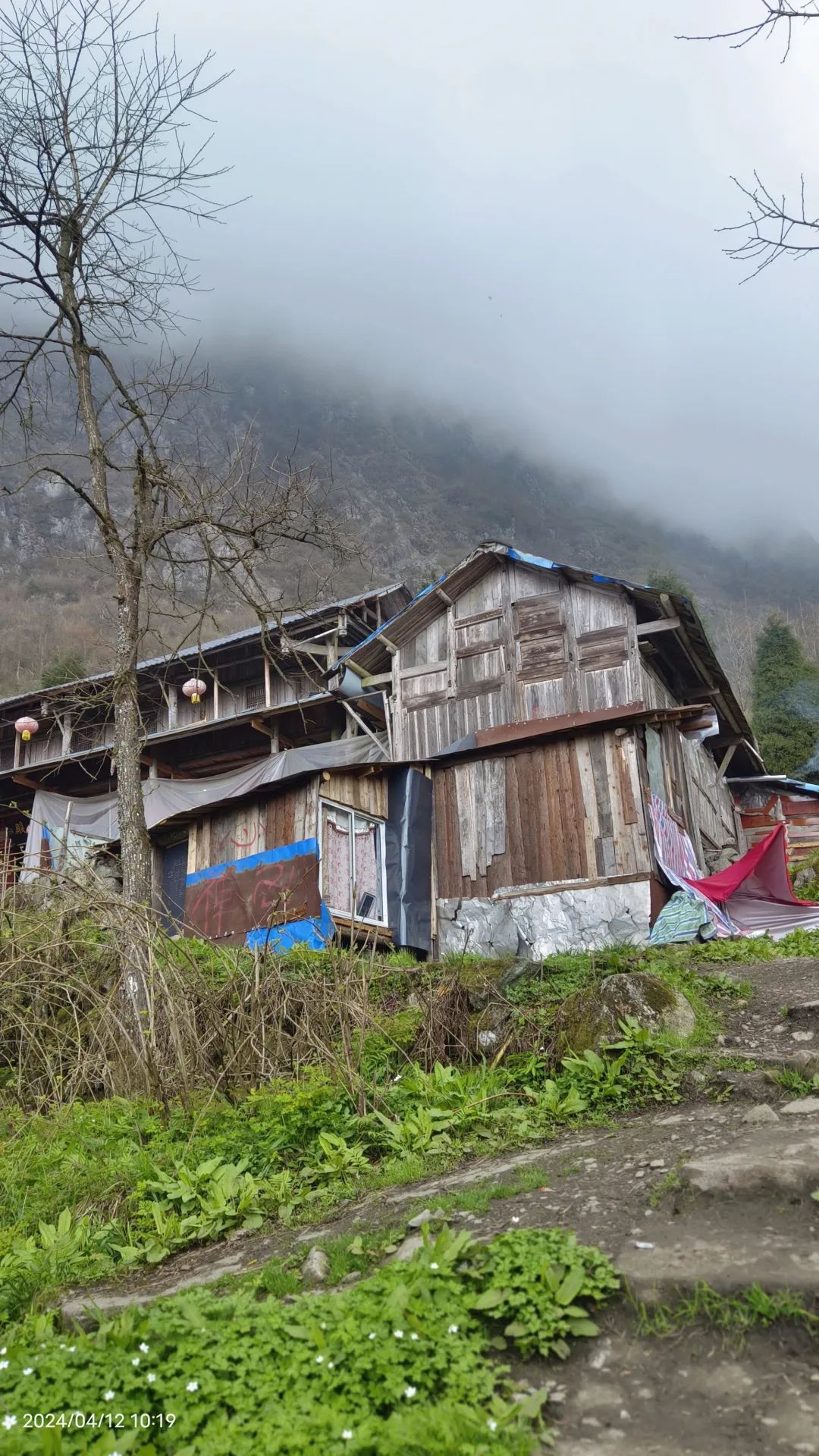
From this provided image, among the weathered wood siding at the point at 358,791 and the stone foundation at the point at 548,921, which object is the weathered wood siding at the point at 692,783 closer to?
the stone foundation at the point at 548,921

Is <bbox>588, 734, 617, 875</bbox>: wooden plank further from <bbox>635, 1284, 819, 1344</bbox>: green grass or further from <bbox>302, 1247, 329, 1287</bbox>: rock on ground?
<bbox>635, 1284, 819, 1344</bbox>: green grass

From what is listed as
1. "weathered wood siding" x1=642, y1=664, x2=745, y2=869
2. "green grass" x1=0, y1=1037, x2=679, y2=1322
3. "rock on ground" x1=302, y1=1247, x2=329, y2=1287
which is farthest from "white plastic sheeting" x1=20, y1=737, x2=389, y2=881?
"rock on ground" x1=302, y1=1247, x2=329, y2=1287

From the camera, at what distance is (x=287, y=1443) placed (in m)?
2.92

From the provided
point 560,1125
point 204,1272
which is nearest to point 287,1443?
point 204,1272

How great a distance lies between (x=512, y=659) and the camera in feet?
53.4

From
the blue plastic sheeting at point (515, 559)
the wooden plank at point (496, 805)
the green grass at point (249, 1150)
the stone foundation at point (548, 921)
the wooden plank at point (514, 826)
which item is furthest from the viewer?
the blue plastic sheeting at point (515, 559)

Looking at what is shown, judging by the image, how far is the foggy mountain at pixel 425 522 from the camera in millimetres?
66000

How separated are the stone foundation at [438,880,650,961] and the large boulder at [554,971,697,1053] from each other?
6.27 meters

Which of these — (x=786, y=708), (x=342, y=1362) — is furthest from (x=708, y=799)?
(x=342, y=1362)

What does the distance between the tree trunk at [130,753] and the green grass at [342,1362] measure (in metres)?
4.41

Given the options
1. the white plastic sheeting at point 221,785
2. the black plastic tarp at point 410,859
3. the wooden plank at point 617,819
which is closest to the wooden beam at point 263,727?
the white plastic sheeting at point 221,785

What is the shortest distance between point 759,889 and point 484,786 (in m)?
4.44

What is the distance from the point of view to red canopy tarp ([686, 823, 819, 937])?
14242mm

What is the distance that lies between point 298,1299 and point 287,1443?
0.82 metres
